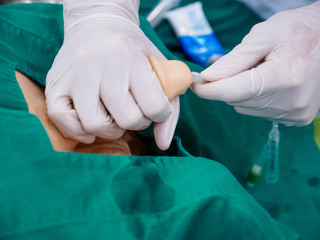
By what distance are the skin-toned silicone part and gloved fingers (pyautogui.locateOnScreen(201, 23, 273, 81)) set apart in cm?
13

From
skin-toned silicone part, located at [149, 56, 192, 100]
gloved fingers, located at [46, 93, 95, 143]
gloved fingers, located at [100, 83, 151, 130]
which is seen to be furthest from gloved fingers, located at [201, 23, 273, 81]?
gloved fingers, located at [46, 93, 95, 143]

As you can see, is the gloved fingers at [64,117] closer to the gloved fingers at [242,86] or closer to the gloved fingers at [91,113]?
the gloved fingers at [91,113]

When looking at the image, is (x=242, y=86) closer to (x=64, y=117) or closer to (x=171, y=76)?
(x=171, y=76)

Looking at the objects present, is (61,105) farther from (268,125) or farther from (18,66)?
(268,125)

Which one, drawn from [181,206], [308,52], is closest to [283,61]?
[308,52]

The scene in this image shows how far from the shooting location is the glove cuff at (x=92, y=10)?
31.3 inches

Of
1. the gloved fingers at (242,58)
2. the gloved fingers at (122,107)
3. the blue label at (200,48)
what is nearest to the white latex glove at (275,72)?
the gloved fingers at (242,58)

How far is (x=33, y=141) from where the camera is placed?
514mm

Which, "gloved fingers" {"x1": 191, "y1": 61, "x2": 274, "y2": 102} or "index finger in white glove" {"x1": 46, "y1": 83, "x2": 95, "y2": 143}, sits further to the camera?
"gloved fingers" {"x1": 191, "y1": 61, "x2": 274, "y2": 102}

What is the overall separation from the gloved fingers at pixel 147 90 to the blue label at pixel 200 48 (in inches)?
33.3

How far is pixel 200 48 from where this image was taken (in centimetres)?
147

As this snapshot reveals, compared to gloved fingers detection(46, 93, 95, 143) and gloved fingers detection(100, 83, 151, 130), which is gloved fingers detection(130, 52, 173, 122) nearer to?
gloved fingers detection(100, 83, 151, 130)

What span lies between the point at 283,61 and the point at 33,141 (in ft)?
2.31

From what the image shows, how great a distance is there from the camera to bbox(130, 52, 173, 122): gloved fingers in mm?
655
